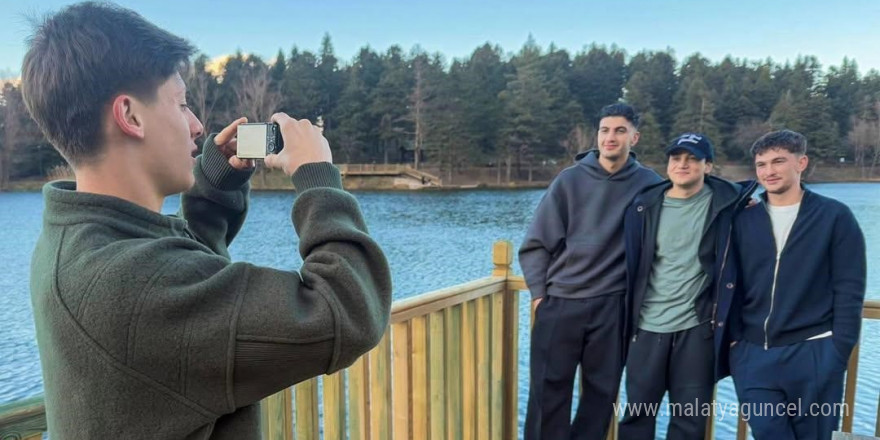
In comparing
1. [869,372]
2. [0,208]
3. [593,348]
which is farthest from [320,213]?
[0,208]

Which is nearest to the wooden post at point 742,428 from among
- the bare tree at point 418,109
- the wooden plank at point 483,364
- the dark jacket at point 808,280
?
the dark jacket at point 808,280

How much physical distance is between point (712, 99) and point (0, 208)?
26.6 metres

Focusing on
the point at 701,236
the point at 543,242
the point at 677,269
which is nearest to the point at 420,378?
the point at 543,242

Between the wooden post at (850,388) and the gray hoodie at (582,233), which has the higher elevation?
the gray hoodie at (582,233)

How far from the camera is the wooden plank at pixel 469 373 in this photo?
230 cm

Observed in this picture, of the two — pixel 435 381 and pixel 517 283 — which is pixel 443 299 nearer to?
pixel 435 381

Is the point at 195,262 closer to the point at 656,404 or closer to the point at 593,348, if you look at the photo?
the point at 593,348

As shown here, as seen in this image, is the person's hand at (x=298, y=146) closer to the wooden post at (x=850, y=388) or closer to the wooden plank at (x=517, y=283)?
the wooden plank at (x=517, y=283)

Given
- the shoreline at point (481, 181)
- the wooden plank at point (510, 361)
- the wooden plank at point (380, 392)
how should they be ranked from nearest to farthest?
1. the wooden plank at point (380, 392)
2. the wooden plank at point (510, 361)
3. the shoreline at point (481, 181)

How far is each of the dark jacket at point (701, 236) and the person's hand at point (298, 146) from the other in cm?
187

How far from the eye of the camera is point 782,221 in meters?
2.25

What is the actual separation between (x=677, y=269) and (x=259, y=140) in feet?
6.59

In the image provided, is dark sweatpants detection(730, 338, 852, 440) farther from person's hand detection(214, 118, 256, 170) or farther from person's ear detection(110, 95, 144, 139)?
person's ear detection(110, 95, 144, 139)

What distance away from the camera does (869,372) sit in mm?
4590
